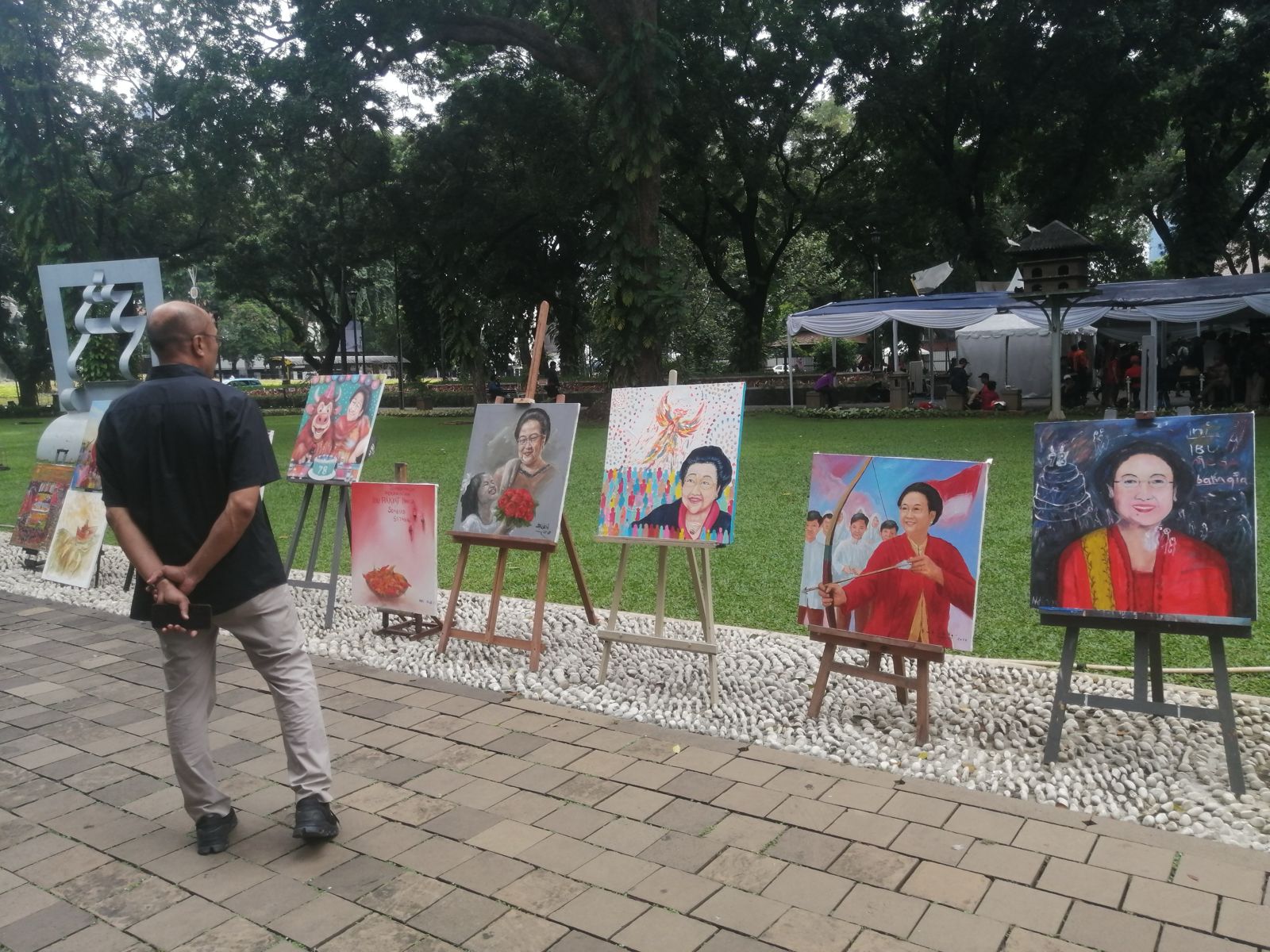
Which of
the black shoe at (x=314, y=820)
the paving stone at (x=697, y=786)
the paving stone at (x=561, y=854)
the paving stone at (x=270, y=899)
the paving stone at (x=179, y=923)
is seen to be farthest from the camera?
the paving stone at (x=697, y=786)

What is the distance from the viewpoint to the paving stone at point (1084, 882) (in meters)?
2.76

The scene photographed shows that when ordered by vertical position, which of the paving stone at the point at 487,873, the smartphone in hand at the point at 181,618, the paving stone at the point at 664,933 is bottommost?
the paving stone at the point at 487,873

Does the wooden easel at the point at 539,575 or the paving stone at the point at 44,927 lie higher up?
the wooden easel at the point at 539,575

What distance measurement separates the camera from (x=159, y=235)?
30.1 metres

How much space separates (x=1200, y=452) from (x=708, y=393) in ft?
7.15

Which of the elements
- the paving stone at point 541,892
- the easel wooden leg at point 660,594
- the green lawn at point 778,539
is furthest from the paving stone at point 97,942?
the green lawn at point 778,539

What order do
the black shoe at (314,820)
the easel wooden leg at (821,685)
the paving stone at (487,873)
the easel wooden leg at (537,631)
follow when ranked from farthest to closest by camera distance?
the easel wooden leg at (537,631) → the easel wooden leg at (821,685) → the black shoe at (314,820) → the paving stone at (487,873)

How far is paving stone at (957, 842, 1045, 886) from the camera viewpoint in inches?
114

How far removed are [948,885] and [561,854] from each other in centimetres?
119

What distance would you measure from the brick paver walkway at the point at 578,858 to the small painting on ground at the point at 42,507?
4110 mm

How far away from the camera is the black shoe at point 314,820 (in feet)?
10.4

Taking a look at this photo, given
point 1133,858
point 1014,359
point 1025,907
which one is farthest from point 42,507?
point 1014,359

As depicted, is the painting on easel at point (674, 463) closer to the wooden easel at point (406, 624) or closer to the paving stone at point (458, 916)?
the wooden easel at point (406, 624)

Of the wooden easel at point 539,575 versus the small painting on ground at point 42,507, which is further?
the small painting on ground at point 42,507
